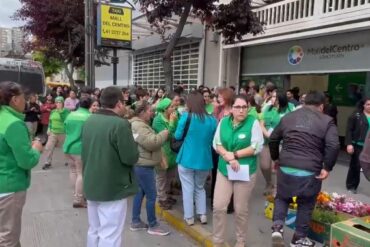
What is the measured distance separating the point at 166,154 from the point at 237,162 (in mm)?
1853

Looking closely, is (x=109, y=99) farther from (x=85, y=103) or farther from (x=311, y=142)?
(x=85, y=103)

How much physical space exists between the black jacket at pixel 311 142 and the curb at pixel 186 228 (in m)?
1.24

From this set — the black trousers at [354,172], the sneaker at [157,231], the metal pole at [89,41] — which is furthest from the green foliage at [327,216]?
the metal pole at [89,41]

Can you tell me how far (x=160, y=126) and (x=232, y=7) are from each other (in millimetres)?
6243

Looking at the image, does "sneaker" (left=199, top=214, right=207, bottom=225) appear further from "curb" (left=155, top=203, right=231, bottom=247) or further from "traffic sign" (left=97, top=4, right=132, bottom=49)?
"traffic sign" (left=97, top=4, right=132, bottom=49)

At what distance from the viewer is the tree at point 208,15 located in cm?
1007

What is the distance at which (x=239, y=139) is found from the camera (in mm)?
4090

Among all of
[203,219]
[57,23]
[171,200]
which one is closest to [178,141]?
[203,219]

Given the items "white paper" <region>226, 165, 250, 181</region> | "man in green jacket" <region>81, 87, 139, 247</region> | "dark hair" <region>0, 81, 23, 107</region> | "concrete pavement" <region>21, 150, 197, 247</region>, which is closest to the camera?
"dark hair" <region>0, 81, 23, 107</region>

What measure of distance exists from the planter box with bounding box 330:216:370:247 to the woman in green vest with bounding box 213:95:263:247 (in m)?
0.96

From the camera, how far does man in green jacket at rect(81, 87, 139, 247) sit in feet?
11.2

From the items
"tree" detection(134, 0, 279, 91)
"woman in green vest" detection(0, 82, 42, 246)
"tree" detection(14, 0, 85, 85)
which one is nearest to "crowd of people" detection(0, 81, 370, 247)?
"woman in green vest" detection(0, 82, 42, 246)

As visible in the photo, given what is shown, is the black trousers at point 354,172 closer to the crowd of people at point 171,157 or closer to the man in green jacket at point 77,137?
the crowd of people at point 171,157

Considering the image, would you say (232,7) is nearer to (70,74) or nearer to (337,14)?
(337,14)
